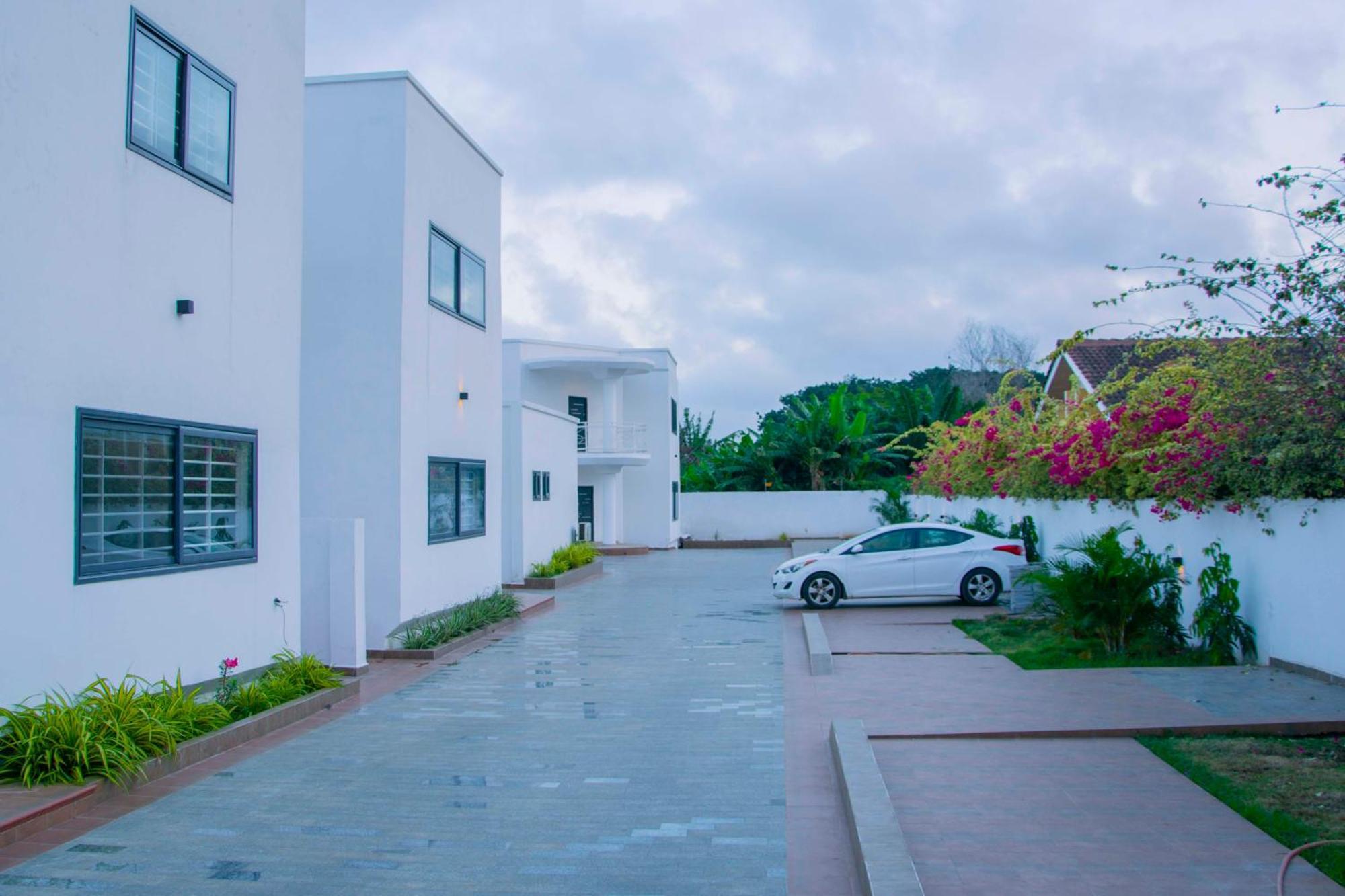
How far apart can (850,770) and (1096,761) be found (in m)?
1.98

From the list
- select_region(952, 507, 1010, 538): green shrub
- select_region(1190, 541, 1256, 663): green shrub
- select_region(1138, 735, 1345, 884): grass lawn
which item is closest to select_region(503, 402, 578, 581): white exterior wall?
select_region(952, 507, 1010, 538): green shrub

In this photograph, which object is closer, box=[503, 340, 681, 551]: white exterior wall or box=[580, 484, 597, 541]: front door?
box=[503, 340, 681, 551]: white exterior wall

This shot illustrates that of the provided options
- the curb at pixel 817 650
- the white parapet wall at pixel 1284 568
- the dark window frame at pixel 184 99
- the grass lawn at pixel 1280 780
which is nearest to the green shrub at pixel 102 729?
the dark window frame at pixel 184 99

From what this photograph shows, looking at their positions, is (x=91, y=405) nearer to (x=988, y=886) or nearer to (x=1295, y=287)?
(x=988, y=886)

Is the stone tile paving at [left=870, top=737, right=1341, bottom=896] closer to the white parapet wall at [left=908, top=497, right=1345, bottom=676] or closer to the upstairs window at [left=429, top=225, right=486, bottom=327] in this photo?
the white parapet wall at [left=908, top=497, right=1345, bottom=676]

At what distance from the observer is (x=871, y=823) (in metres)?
6.07

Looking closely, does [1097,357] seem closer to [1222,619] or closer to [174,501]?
[1222,619]

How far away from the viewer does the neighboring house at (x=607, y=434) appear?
30062mm

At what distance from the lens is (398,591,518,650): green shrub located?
14.0 m

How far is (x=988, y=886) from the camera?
18.1 ft

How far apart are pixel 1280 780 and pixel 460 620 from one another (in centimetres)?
1051

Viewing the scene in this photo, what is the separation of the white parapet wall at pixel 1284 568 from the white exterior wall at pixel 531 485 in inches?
534

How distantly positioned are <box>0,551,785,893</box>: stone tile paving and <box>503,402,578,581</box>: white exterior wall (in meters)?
11.5

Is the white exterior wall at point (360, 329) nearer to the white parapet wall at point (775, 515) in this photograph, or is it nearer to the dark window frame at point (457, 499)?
the dark window frame at point (457, 499)
